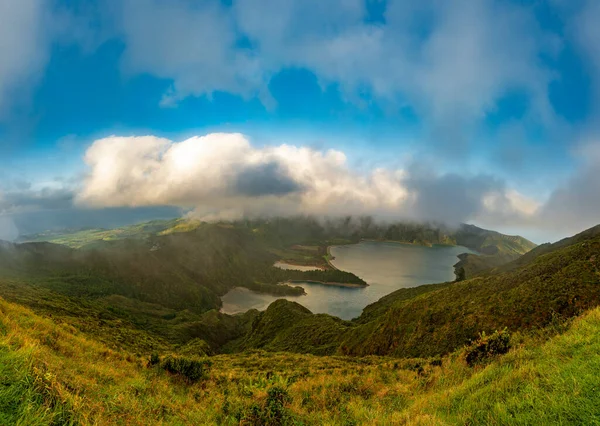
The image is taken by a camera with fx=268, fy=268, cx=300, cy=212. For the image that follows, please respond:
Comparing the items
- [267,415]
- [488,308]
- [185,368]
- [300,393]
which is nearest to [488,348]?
[300,393]

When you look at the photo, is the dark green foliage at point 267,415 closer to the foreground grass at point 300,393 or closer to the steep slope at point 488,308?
the foreground grass at point 300,393

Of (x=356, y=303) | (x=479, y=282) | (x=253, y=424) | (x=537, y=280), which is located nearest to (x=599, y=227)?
(x=479, y=282)

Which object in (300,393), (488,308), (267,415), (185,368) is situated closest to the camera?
(267,415)

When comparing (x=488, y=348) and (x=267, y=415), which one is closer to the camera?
(x=267, y=415)

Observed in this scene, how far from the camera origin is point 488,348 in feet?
35.0

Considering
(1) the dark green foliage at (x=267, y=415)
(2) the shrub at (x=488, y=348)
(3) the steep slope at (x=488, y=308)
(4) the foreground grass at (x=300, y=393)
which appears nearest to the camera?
(4) the foreground grass at (x=300, y=393)

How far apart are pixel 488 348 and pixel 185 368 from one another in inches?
505

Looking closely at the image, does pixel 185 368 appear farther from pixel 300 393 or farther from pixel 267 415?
pixel 267 415

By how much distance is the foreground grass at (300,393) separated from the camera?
4.24 meters

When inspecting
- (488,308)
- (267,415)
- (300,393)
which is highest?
(267,415)

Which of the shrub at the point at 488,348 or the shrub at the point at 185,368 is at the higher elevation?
the shrub at the point at 488,348

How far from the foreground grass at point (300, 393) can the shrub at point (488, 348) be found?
1.68 feet

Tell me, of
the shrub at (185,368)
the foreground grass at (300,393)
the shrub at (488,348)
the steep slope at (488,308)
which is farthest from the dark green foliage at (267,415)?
the steep slope at (488,308)

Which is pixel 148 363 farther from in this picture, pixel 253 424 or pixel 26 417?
pixel 26 417
